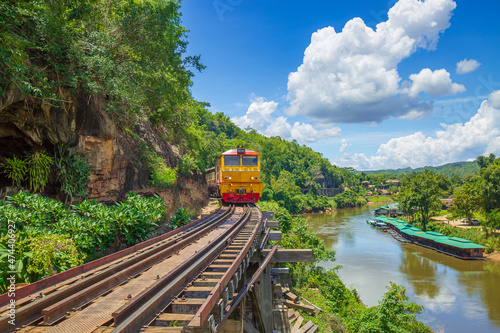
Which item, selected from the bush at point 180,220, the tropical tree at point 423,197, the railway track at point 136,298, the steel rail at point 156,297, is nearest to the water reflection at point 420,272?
the tropical tree at point 423,197

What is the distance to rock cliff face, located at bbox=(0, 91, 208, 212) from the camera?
8.38 meters

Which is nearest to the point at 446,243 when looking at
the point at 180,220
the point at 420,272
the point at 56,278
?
the point at 420,272

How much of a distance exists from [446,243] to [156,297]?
3489 centimetres

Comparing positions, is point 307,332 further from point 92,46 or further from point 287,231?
point 92,46

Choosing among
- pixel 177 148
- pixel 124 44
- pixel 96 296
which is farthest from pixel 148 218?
pixel 177 148

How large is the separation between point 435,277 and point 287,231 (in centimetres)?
1308

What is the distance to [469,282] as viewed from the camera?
23.5m

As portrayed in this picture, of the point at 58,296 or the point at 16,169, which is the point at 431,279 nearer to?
the point at 58,296

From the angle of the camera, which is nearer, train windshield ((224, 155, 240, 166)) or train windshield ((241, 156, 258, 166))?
train windshield ((224, 155, 240, 166))

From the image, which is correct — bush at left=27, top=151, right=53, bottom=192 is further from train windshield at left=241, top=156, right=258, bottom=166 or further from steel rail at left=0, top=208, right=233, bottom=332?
train windshield at left=241, top=156, right=258, bottom=166

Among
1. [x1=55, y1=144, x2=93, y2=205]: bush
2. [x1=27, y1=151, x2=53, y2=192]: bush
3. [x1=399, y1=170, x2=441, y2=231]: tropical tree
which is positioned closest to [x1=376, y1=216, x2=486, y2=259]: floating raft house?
[x1=399, y1=170, x2=441, y2=231]: tropical tree

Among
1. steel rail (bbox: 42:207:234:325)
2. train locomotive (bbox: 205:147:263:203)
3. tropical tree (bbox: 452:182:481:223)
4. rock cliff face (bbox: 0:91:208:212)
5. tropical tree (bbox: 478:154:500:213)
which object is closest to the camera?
steel rail (bbox: 42:207:234:325)

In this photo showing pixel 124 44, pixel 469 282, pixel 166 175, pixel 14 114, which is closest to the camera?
pixel 14 114

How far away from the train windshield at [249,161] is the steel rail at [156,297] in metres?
11.4
